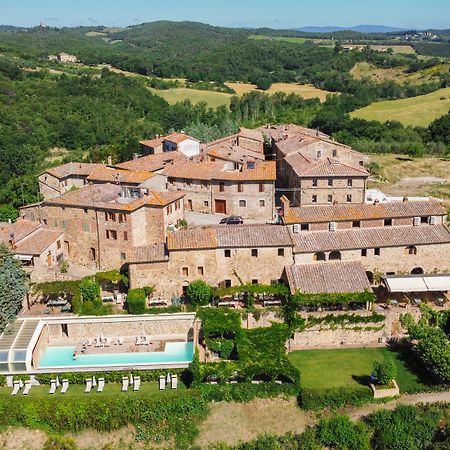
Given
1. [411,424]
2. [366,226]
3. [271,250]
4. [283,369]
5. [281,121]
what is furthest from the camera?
[281,121]

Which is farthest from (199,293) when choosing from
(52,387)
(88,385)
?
(52,387)

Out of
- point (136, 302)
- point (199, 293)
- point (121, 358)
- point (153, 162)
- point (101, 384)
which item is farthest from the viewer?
point (153, 162)

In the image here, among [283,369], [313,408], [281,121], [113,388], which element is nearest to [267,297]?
[283,369]

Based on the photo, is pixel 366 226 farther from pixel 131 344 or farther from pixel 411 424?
pixel 131 344

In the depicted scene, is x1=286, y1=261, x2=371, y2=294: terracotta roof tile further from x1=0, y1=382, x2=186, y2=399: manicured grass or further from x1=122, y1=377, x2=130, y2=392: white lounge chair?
x1=122, y1=377, x2=130, y2=392: white lounge chair

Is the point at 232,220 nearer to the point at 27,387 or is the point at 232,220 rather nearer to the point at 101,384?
the point at 101,384

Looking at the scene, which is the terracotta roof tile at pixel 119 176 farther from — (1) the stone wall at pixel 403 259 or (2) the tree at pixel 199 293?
(1) the stone wall at pixel 403 259

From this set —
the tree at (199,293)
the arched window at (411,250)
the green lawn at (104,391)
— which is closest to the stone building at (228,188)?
the arched window at (411,250)
